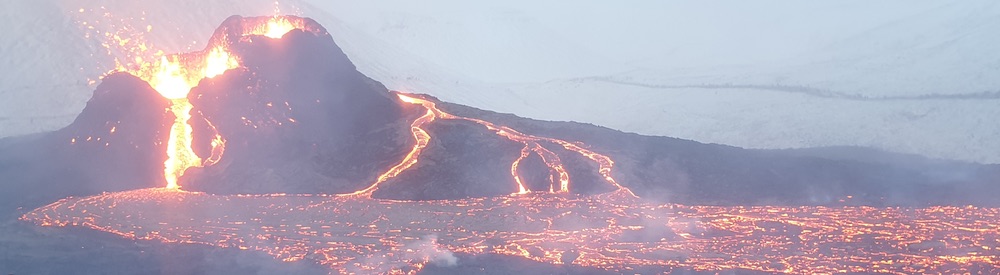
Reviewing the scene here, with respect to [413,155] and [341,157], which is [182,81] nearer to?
[341,157]

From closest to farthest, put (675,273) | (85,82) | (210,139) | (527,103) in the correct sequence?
(675,273), (210,139), (85,82), (527,103)

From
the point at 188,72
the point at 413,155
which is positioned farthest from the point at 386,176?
the point at 188,72

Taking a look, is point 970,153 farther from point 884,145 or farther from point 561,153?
point 561,153

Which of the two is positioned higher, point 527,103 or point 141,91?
point 527,103

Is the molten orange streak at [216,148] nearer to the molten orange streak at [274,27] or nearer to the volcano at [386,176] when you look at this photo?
the volcano at [386,176]

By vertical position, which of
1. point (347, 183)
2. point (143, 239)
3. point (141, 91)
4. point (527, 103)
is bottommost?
point (143, 239)

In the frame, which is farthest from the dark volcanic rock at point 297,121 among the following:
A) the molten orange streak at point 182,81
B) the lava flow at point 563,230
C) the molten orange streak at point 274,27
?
the lava flow at point 563,230

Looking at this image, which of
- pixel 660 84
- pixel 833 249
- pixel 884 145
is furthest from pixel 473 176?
pixel 660 84

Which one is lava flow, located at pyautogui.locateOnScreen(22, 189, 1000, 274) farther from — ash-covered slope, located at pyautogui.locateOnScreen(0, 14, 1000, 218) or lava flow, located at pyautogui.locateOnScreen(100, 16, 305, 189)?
lava flow, located at pyautogui.locateOnScreen(100, 16, 305, 189)
